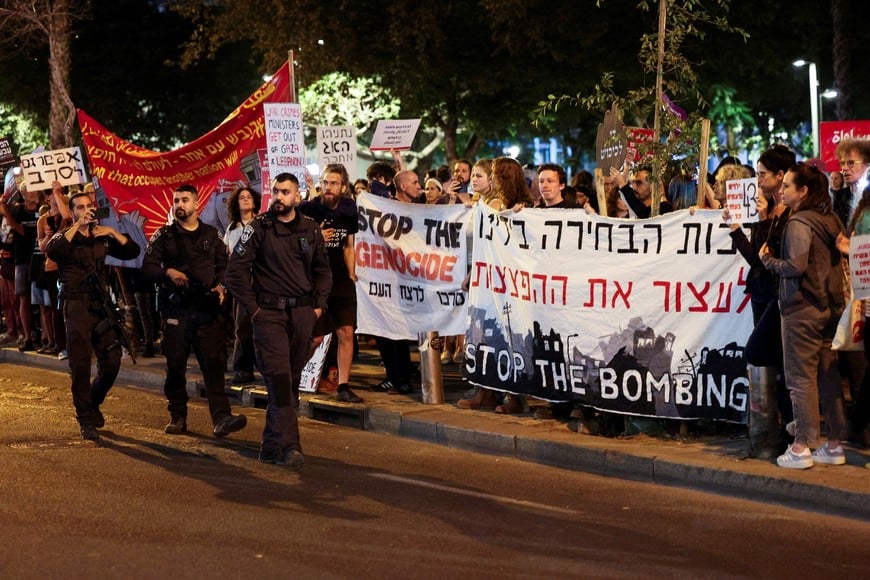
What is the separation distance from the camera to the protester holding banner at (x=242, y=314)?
13070mm

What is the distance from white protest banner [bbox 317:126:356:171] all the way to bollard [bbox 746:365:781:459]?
6.12 m

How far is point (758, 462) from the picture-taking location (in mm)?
8562

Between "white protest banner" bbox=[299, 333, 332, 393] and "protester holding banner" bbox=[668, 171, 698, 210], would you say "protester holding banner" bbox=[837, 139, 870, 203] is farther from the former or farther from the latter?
"white protest banner" bbox=[299, 333, 332, 393]

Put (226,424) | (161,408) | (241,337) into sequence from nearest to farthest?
(226,424)
(161,408)
(241,337)

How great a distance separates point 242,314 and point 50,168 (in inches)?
111

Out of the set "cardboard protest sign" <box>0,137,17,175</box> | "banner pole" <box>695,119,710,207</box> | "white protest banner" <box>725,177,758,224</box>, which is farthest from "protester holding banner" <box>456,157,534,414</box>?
"cardboard protest sign" <box>0,137,17,175</box>

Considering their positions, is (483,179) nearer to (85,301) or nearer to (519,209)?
(519,209)

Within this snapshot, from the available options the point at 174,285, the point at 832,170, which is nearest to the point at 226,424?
the point at 174,285

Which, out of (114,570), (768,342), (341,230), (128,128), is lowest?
(114,570)

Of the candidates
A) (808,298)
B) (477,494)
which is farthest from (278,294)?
(808,298)

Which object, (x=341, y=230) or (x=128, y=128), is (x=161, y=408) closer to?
(x=341, y=230)

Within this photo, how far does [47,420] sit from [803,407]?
21.1 ft

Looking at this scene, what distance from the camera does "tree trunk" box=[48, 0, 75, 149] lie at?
26.3m

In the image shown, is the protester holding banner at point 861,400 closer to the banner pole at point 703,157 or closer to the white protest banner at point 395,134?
the banner pole at point 703,157
